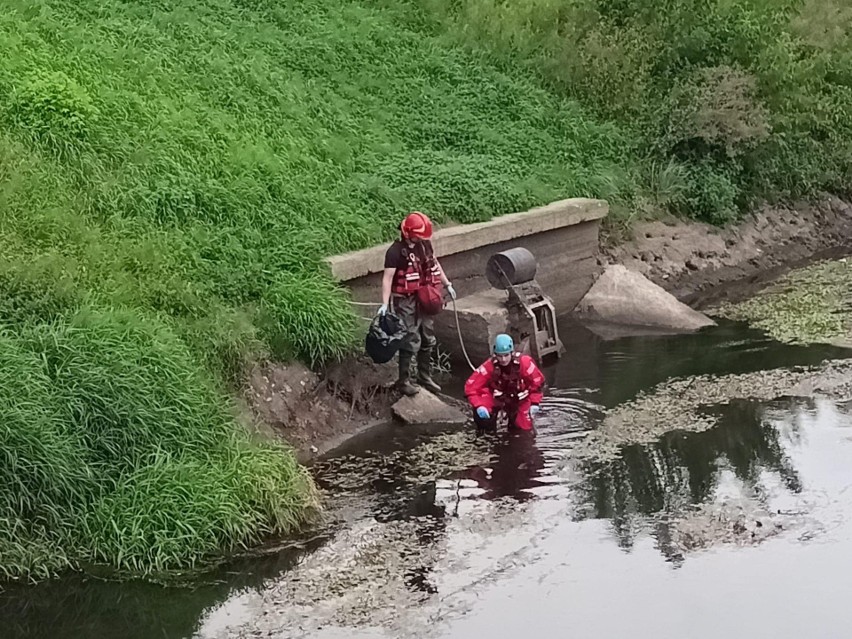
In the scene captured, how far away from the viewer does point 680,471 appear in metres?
9.80

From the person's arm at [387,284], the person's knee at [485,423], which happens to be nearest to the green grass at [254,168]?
the person's arm at [387,284]

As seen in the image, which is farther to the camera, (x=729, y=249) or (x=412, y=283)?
(x=729, y=249)

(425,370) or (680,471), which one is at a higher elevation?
(425,370)

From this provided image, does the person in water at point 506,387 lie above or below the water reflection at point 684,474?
above

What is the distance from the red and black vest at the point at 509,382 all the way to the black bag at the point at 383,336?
0.95 metres

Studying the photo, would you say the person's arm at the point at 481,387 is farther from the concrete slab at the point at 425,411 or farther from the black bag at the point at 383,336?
A: the black bag at the point at 383,336

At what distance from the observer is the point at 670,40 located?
20.0m

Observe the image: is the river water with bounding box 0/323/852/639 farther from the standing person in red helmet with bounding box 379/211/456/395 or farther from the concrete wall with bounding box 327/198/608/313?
the concrete wall with bounding box 327/198/608/313

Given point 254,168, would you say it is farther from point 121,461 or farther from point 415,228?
point 121,461

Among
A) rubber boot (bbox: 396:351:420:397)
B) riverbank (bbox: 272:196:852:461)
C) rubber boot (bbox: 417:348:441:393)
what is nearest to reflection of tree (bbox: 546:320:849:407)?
rubber boot (bbox: 417:348:441:393)

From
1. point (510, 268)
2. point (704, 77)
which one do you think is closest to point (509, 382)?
point (510, 268)

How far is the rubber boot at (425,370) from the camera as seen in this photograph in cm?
1177

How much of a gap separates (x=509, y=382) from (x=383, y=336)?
47.8 inches

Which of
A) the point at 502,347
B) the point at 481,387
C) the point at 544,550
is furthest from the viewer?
the point at 481,387
